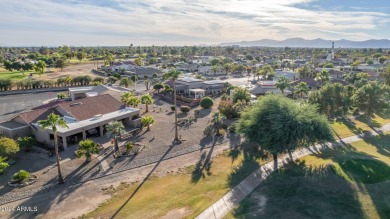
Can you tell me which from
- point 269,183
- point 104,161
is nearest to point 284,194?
point 269,183

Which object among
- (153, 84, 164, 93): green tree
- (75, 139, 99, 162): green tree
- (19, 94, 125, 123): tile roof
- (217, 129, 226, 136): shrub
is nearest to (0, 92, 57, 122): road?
(19, 94, 125, 123): tile roof

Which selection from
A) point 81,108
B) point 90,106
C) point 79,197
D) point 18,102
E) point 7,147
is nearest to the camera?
point 79,197

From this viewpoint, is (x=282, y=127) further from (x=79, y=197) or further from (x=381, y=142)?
(x=381, y=142)

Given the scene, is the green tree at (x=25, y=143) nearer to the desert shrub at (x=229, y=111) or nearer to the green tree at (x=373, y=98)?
the desert shrub at (x=229, y=111)

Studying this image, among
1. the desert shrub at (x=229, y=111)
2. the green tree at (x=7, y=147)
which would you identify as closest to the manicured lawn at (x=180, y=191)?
the green tree at (x=7, y=147)

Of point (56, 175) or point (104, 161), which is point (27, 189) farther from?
point (104, 161)

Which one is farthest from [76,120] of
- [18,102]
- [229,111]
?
[18,102]

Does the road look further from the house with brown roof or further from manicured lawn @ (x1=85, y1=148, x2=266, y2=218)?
manicured lawn @ (x1=85, y1=148, x2=266, y2=218)
